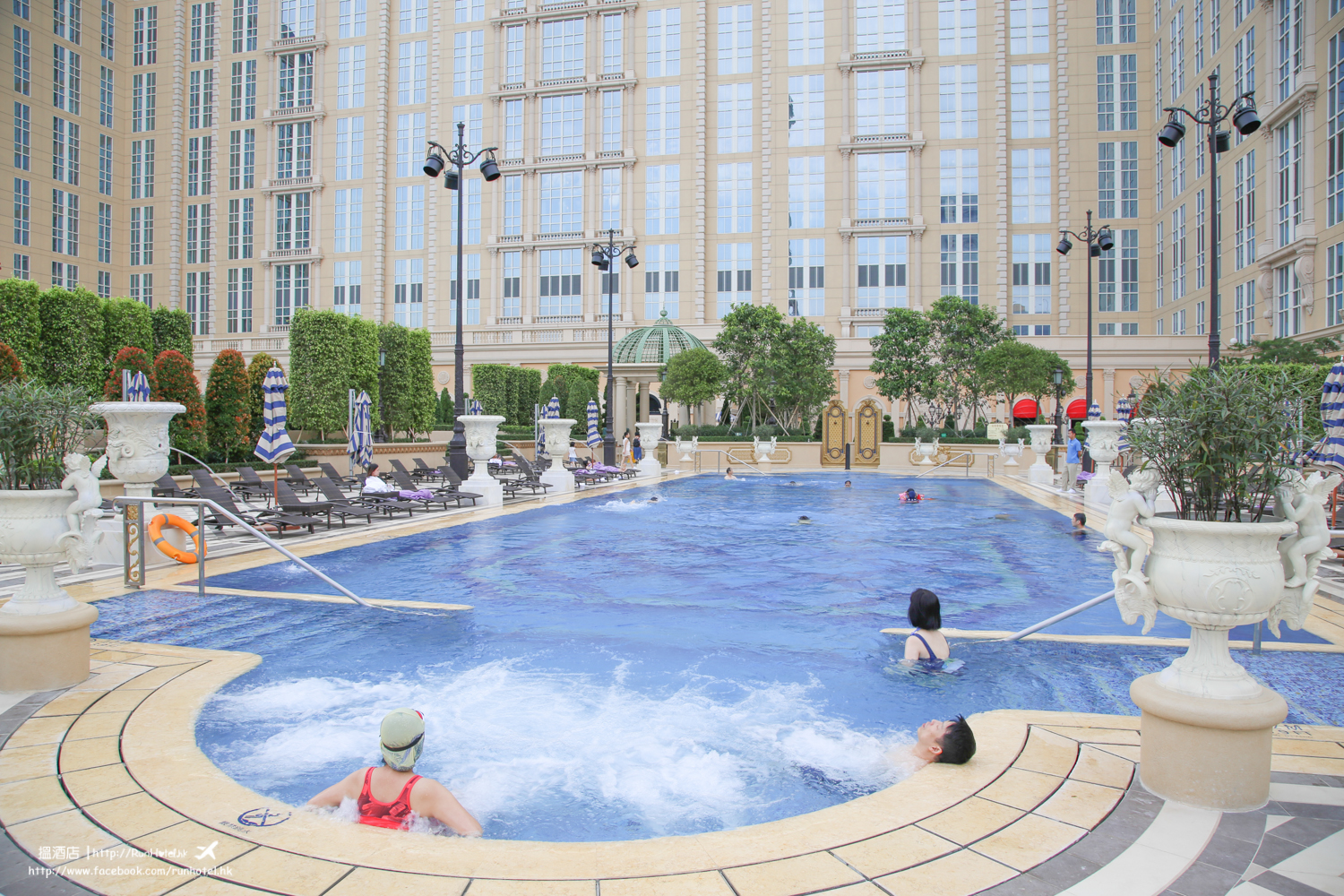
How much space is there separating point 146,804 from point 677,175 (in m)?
53.0

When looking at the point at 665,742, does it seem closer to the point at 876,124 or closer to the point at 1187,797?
the point at 1187,797

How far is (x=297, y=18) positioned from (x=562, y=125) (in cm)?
2335

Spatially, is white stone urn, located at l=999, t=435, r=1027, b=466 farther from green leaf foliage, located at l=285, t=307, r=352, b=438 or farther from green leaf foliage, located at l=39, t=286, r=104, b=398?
green leaf foliage, located at l=39, t=286, r=104, b=398

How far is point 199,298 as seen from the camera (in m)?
60.6

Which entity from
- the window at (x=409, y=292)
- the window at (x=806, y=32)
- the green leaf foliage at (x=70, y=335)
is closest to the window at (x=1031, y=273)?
the window at (x=806, y=32)

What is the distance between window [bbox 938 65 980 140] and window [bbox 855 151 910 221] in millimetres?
3409

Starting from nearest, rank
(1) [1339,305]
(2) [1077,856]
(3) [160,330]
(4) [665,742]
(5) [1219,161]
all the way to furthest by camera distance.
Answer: (2) [1077,856], (4) [665,742], (3) [160,330], (1) [1339,305], (5) [1219,161]

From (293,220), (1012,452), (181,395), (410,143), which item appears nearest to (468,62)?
(410,143)

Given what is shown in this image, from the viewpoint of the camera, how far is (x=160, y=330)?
89.5 feet

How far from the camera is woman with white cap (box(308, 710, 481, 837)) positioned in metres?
3.83

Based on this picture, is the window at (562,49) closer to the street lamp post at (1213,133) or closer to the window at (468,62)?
the window at (468,62)

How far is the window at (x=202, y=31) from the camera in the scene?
60344 mm

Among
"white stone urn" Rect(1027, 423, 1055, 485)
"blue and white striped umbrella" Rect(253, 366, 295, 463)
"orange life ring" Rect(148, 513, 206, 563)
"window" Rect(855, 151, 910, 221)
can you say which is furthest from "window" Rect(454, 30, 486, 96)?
"orange life ring" Rect(148, 513, 206, 563)

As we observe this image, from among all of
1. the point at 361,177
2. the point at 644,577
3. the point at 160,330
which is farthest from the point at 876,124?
the point at 644,577
